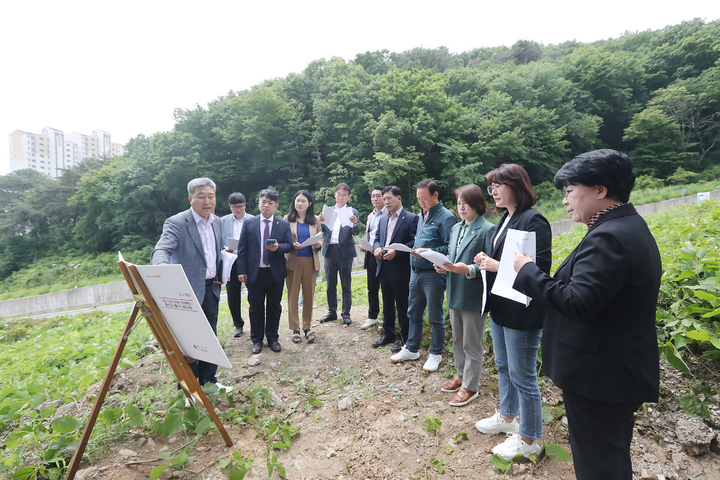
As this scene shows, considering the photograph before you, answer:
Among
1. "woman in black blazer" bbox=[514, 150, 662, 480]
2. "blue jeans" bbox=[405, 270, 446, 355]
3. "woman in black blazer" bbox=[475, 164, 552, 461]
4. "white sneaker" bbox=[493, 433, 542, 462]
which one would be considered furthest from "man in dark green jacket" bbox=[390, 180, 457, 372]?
"woman in black blazer" bbox=[514, 150, 662, 480]

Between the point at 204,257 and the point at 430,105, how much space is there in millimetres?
21372

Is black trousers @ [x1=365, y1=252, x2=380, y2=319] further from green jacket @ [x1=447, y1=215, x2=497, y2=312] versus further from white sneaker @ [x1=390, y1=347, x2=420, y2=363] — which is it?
green jacket @ [x1=447, y1=215, x2=497, y2=312]

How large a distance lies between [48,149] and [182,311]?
3732 inches

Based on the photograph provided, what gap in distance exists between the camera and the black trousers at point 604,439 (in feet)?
4.16

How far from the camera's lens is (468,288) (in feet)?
8.46

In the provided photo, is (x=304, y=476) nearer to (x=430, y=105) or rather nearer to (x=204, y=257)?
(x=204, y=257)

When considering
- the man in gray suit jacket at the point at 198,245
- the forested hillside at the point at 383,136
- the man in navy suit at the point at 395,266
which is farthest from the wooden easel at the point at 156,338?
the forested hillside at the point at 383,136


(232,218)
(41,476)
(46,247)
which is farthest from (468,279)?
(46,247)

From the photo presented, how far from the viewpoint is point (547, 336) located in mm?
1488

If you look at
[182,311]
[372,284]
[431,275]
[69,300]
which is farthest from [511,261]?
[69,300]

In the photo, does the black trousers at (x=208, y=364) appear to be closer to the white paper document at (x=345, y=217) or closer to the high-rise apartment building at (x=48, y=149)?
the white paper document at (x=345, y=217)

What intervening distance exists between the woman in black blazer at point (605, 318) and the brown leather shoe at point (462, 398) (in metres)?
1.34

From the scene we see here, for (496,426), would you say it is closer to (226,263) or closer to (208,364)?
(208,364)

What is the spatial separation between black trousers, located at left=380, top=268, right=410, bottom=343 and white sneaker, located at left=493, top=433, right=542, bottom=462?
177cm
